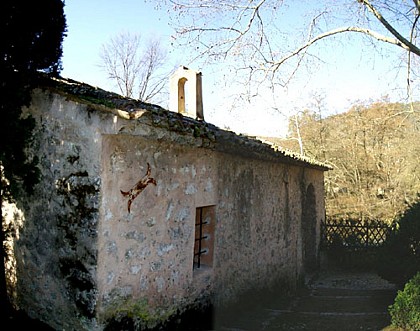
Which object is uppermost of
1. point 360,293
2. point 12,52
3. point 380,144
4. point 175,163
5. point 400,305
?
point 380,144

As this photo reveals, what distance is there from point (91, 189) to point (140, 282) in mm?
1241

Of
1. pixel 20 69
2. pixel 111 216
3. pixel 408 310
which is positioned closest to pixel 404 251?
pixel 408 310

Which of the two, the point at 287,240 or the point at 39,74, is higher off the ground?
the point at 39,74

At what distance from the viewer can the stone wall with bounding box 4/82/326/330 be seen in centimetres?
397

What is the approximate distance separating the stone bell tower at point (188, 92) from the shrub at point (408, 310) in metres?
5.27

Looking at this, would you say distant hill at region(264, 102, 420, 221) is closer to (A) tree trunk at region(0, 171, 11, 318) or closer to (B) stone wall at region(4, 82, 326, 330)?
(B) stone wall at region(4, 82, 326, 330)

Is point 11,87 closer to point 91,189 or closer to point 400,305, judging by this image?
point 91,189

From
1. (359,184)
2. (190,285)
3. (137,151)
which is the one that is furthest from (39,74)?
(359,184)

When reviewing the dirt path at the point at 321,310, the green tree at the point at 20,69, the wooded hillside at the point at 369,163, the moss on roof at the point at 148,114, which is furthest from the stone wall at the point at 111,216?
the wooded hillside at the point at 369,163

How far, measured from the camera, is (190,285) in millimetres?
5301

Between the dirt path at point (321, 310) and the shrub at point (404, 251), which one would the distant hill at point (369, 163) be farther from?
the shrub at point (404, 251)

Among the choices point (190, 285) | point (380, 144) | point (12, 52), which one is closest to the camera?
point (12, 52)

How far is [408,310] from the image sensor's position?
5781 millimetres

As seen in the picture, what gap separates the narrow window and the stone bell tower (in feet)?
10.8
